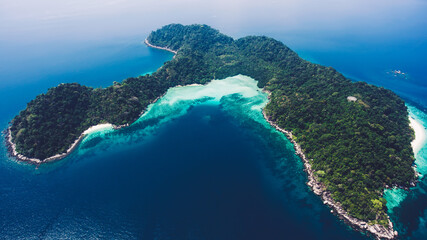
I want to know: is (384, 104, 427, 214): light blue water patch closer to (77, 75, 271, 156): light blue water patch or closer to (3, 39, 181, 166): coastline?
(77, 75, 271, 156): light blue water patch

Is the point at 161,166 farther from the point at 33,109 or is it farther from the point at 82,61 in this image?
the point at 82,61

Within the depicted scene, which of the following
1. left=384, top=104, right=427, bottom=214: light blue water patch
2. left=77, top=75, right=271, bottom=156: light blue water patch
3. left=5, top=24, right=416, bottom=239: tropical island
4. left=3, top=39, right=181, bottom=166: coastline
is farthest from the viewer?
left=77, top=75, right=271, bottom=156: light blue water patch

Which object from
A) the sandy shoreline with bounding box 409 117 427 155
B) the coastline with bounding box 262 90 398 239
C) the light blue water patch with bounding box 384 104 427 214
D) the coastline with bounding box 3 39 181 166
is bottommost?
the coastline with bounding box 3 39 181 166

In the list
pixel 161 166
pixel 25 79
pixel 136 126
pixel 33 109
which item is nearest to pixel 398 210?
pixel 161 166

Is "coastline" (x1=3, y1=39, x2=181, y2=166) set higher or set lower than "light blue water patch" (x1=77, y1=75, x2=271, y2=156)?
lower

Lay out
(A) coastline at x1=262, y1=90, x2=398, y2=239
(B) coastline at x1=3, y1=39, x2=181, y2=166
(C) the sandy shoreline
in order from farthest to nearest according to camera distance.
Answer: (C) the sandy shoreline → (B) coastline at x1=3, y1=39, x2=181, y2=166 → (A) coastline at x1=262, y1=90, x2=398, y2=239

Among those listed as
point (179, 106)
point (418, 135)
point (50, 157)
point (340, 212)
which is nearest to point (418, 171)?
point (418, 135)

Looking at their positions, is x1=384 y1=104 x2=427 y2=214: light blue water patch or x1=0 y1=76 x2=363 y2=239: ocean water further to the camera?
x1=384 y1=104 x2=427 y2=214: light blue water patch

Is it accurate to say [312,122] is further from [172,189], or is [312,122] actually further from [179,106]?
[179,106]

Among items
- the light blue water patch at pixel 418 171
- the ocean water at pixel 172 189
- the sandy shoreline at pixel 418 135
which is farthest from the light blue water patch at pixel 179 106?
the sandy shoreline at pixel 418 135

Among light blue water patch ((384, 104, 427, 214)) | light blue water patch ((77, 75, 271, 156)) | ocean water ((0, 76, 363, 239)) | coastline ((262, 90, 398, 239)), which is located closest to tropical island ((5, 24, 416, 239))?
coastline ((262, 90, 398, 239))
